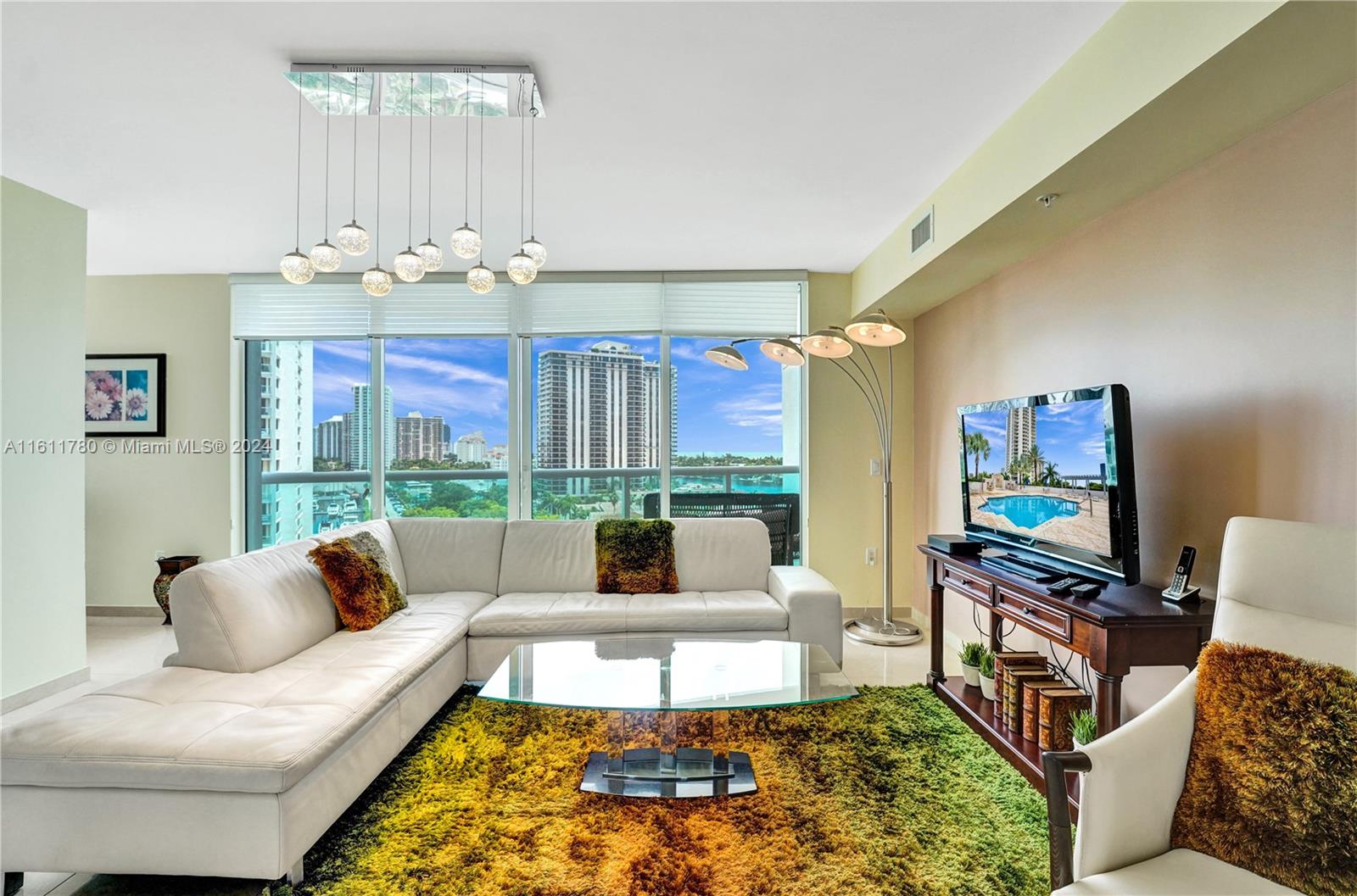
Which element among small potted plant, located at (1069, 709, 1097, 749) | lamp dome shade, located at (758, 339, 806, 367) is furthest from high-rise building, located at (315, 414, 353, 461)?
small potted plant, located at (1069, 709, 1097, 749)

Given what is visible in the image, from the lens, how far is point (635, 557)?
148 inches

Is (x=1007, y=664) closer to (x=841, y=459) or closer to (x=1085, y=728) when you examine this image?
(x=1085, y=728)

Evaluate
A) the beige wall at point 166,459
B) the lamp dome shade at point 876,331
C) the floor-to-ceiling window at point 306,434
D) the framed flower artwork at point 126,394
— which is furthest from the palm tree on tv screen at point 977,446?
the framed flower artwork at point 126,394

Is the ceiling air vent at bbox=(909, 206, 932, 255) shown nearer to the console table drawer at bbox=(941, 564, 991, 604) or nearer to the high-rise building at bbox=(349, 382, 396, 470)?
the console table drawer at bbox=(941, 564, 991, 604)

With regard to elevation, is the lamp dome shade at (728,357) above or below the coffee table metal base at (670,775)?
above

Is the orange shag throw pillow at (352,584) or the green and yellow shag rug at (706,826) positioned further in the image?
the orange shag throw pillow at (352,584)

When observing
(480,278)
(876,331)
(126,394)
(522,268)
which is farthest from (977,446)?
(126,394)

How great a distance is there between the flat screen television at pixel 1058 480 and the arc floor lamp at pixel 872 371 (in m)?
0.63

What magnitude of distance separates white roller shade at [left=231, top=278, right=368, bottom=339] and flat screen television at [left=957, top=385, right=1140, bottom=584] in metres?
4.24

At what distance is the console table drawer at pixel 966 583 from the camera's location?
279cm

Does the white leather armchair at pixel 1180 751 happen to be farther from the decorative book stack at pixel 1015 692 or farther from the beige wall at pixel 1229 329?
the decorative book stack at pixel 1015 692

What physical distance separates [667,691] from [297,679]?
51.1 inches

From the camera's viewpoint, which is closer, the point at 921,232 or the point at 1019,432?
the point at 1019,432

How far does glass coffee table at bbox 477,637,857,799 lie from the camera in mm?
2176
